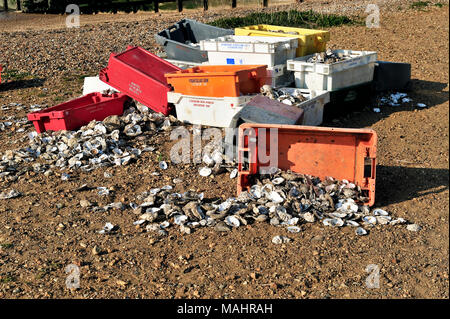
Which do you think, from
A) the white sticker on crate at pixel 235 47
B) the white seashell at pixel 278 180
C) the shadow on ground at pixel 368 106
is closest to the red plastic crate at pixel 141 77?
the white sticker on crate at pixel 235 47

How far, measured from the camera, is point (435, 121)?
8.24 metres

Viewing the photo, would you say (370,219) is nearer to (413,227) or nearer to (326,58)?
(413,227)

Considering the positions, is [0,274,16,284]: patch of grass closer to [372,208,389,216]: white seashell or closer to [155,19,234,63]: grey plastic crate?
[372,208,389,216]: white seashell

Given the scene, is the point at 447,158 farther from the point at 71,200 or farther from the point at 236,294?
the point at 71,200

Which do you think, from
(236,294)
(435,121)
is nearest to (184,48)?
(435,121)

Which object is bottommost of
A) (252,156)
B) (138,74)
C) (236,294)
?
(236,294)

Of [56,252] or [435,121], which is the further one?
[435,121]

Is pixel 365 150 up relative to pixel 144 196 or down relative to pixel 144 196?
up

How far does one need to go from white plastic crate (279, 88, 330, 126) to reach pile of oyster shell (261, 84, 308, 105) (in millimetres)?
126

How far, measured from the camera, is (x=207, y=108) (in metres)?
8.01

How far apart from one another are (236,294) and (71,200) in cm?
266

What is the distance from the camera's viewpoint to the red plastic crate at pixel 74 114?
811 centimetres

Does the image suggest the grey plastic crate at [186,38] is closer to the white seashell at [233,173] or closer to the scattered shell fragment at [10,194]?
the white seashell at [233,173]

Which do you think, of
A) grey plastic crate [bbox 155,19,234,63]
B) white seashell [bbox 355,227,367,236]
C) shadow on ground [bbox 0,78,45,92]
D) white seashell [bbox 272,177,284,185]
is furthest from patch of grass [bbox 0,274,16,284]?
shadow on ground [bbox 0,78,45,92]
